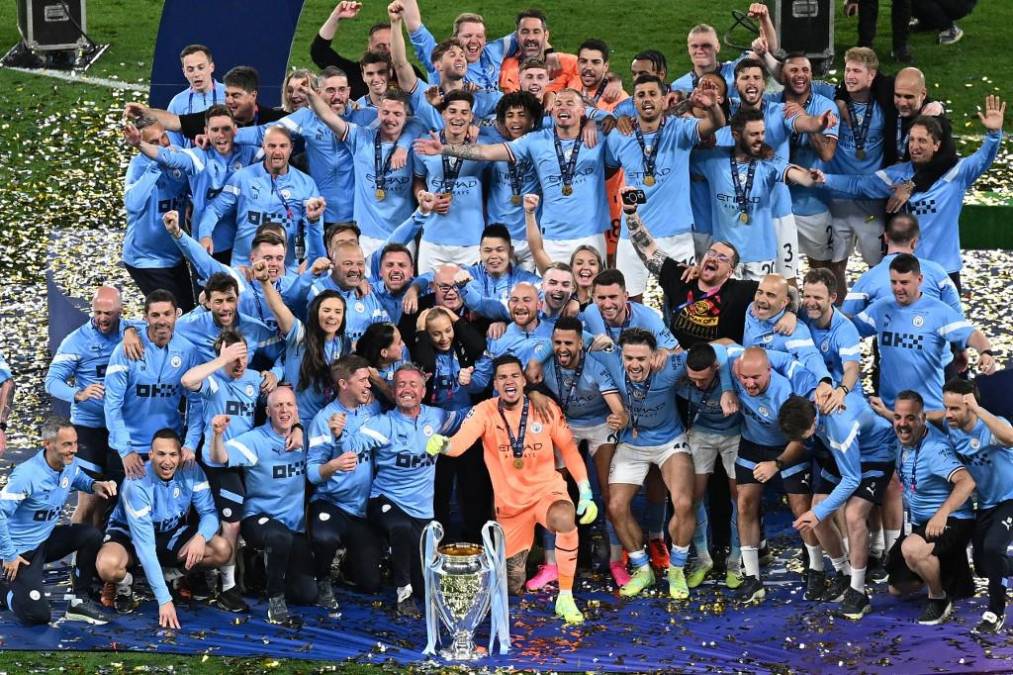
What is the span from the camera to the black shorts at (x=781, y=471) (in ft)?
37.4

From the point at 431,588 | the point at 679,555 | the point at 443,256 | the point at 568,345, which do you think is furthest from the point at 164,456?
the point at 679,555

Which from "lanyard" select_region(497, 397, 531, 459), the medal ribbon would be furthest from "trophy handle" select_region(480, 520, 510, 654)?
the medal ribbon

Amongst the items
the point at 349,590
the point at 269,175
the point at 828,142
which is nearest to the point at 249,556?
the point at 349,590

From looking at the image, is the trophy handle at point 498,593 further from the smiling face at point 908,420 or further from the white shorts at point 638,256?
the white shorts at point 638,256

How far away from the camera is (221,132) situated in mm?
12656

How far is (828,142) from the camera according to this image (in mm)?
12727

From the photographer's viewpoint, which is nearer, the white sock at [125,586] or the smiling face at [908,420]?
the smiling face at [908,420]

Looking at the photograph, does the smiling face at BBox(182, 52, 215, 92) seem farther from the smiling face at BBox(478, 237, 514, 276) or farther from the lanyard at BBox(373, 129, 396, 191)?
the smiling face at BBox(478, 237, 514, 276)

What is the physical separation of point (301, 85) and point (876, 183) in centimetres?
355

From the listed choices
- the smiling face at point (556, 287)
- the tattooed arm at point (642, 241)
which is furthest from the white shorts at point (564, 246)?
the smiling face at point (556, 287)

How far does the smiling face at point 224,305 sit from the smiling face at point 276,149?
1143 millimetres

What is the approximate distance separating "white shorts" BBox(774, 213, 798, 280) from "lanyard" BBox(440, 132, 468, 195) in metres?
1.95

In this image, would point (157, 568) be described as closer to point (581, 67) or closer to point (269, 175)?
point (269, 175)

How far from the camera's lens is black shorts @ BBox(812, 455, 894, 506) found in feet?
37.1
